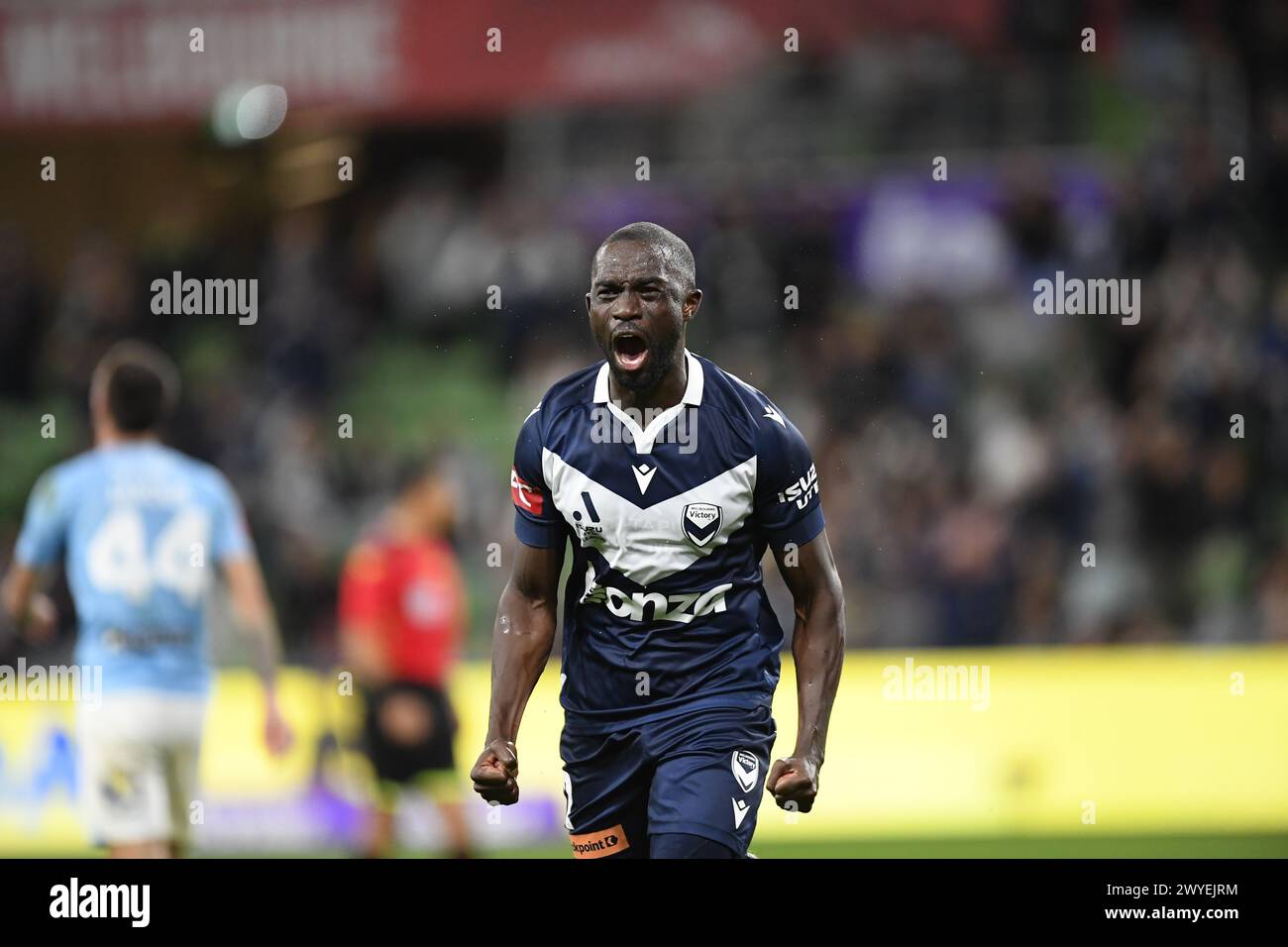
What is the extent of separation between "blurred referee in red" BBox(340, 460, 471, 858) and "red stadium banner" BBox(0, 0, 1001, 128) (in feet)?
17.0

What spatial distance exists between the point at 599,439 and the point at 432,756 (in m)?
4.70

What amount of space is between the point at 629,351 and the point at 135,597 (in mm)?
2996

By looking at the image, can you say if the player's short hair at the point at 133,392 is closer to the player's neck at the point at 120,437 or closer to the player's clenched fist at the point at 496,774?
the player's neck at the point at 120,437

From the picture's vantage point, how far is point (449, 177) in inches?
600

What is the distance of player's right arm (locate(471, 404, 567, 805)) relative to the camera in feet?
16.1

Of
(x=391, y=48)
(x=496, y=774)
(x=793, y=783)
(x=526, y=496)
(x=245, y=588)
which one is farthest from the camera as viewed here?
(x=391, y=48)

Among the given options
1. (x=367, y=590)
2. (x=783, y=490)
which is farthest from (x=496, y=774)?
(x=367, y=590)

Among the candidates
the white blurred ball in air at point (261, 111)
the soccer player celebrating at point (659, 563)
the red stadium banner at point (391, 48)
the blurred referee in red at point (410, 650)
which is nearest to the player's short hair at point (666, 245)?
the soccer player celebrating at point (659, 563)

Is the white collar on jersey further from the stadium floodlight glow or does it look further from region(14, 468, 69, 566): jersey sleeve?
the stadium floodlight glow

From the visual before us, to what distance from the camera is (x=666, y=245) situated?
4.69 meters

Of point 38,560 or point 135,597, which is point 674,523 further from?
point 38,560

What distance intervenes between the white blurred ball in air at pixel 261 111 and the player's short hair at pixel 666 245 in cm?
917
